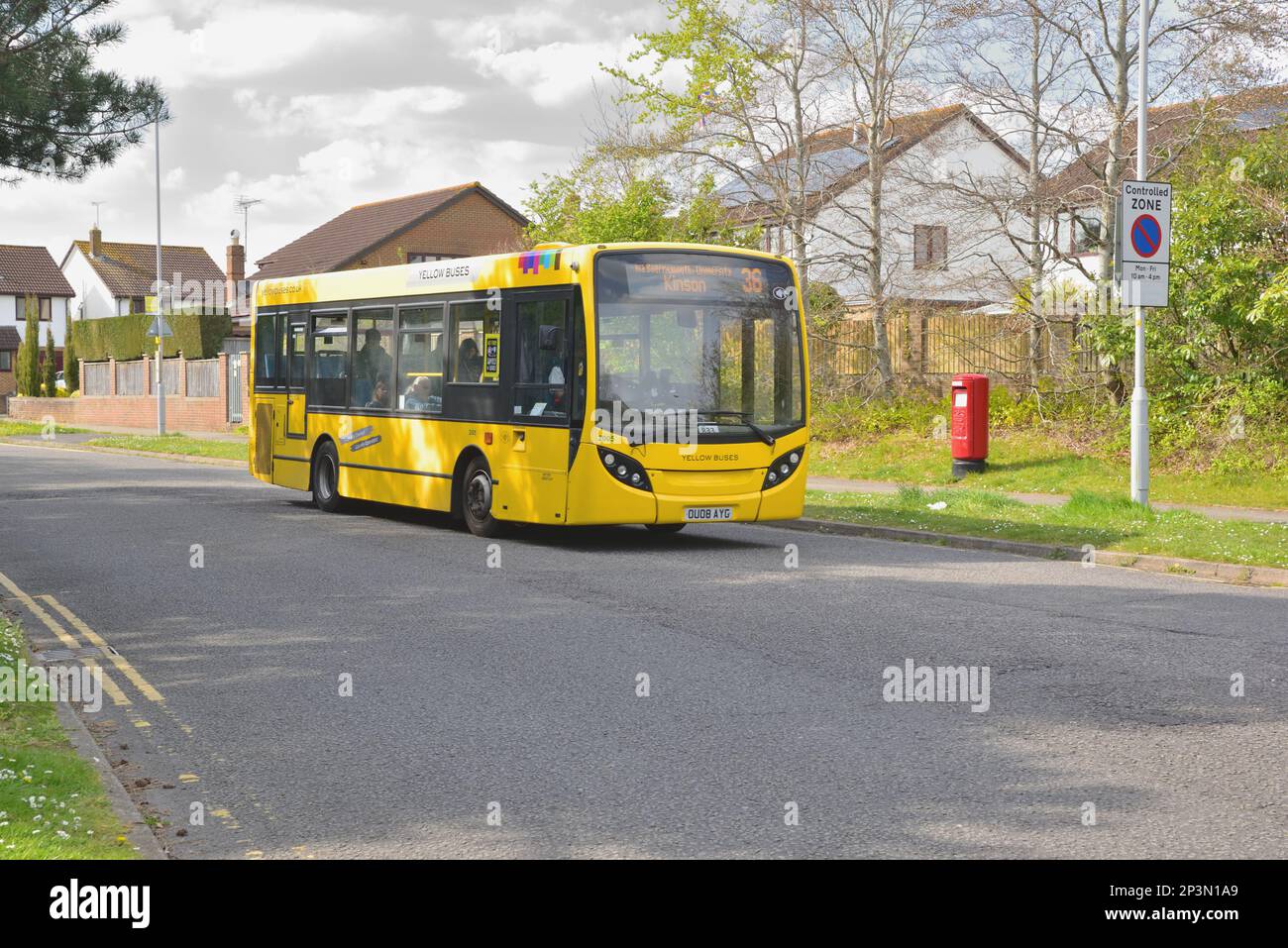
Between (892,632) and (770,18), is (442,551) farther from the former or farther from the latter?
(770,18)

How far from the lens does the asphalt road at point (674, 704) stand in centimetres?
561

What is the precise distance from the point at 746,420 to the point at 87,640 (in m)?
7.25

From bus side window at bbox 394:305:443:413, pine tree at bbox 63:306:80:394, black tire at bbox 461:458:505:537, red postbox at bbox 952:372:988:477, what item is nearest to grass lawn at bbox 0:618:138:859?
black tire at bbox 461:458:505:537

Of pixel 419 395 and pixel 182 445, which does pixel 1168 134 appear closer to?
pixel 419 395

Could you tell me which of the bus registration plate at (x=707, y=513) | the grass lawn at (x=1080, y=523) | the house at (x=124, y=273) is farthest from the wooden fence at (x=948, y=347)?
the house at (x=124, y=273)

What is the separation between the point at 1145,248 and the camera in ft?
53.5

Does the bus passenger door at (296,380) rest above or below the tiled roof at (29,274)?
below

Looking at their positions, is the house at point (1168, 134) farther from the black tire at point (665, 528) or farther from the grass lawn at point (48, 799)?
the grass lawn at point (48, 799)

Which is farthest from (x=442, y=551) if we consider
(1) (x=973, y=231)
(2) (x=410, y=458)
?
(1) (x=973, y=231)

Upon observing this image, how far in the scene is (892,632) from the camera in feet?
32.4

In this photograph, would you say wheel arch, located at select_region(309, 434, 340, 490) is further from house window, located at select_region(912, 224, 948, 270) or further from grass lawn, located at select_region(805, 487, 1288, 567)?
house window, located at select_region(912, 224, 948, 270)

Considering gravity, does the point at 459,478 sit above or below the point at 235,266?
below

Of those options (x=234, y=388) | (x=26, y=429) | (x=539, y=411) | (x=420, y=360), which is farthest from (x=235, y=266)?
(x=539, y=411)

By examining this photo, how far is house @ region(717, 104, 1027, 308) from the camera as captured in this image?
82.7 feet
